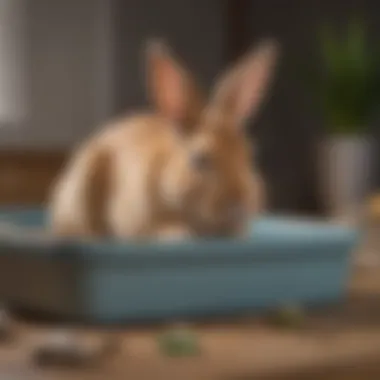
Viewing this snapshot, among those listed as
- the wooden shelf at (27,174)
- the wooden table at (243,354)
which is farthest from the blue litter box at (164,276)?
the wooden shelf at (27,174)

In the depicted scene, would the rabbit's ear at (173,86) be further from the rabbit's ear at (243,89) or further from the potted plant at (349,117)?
the potted plant at (349,117)

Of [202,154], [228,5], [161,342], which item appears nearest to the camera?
[161,342]

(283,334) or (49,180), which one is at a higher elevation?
(49,180)

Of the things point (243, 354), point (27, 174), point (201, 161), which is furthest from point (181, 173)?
point (27, 174)

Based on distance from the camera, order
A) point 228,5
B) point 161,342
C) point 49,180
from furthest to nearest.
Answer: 1. point 228,5
2. point 49,180
3. point 161,342

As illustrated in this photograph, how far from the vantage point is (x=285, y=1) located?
1693mm

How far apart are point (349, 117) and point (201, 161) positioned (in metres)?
0.99

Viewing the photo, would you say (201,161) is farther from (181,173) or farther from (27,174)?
(27,174)

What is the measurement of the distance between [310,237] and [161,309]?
12cm

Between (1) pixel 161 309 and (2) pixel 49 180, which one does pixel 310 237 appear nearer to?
(1) pixel 161 309

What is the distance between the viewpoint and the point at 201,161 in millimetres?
643

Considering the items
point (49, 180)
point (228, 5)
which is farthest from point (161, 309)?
point (228, 5)

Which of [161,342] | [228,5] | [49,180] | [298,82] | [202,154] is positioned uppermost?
[228,5]

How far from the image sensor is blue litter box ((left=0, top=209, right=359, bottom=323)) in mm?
557
